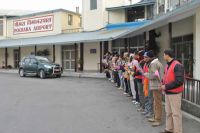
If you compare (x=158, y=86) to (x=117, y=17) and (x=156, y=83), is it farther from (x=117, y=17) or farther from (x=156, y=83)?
(x=117, y=17)

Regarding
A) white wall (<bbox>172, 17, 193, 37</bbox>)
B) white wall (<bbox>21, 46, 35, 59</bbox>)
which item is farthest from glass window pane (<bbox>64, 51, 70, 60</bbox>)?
white wall (<bbox>172, 17, 193, 37</bbox>)

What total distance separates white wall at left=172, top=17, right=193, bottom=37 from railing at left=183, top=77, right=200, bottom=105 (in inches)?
281

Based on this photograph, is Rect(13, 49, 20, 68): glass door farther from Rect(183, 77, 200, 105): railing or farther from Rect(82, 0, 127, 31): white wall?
Rect(183, 77, 200, 105): railing

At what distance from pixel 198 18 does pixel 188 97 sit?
569 cm

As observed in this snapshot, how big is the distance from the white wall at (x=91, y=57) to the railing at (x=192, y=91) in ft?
70.9

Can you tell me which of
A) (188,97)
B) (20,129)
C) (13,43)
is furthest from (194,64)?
(13,43)

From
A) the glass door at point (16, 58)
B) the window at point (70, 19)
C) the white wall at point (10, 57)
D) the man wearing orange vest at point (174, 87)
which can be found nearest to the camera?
the man wearing orange vest at point (174, 87)

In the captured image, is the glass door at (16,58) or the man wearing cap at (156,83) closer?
the man wearing cap at (156,83)

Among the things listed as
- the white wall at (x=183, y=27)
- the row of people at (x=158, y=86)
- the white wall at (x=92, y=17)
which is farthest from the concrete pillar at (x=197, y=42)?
the white wall at (x=92, y=17)

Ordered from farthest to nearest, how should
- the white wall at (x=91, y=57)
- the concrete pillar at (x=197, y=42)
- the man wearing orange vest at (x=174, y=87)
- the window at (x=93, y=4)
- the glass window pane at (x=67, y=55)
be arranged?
1. the glass window pane at (x=67, y=55)
2. the window at (x=93, y=4)
3. the white wall at (x=91, y=57)
4. the concrete pillar at (x=197, y=42)
5. the man wearing orange vest at (x=174, y=87)

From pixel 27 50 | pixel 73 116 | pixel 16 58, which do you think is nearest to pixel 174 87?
pixel 73 116

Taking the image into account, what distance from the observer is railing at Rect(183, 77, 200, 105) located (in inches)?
354

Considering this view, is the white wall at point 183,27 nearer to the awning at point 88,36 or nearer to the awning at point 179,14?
the awning at point 179,14

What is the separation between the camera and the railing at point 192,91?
899 centimetres
